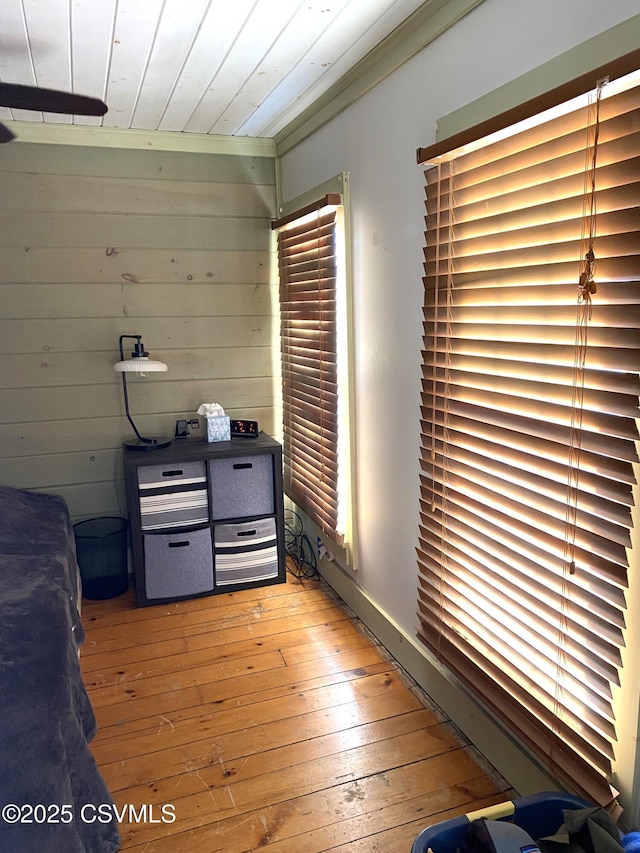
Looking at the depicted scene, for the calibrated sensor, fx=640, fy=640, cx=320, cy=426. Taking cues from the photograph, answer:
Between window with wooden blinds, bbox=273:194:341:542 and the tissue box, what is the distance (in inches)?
14.4

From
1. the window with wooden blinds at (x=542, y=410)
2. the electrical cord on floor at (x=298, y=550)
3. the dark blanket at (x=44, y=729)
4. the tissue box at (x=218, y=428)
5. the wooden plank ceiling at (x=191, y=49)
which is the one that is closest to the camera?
the window with wooden blinds at (x=542, y=410)

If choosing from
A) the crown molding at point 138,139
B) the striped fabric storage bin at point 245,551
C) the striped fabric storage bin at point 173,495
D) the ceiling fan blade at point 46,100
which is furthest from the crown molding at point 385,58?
the striped fabric storage bin at point 245,551

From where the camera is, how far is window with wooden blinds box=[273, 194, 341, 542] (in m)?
2.89

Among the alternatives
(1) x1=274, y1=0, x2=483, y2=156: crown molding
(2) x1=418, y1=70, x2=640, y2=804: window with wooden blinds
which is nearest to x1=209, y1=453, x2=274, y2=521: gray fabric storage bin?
(2) x1=418, y1=70, x2=640, y2=804: window with wooden blinds

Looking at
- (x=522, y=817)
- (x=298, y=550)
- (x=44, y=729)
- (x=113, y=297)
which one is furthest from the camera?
(x=298, y=550)

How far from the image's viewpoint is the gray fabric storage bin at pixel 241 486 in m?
3.24

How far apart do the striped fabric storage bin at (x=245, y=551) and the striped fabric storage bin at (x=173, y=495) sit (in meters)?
0.15

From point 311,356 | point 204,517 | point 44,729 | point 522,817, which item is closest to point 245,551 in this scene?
point 204,517

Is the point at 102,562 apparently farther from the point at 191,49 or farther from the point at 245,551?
the point at 191,49

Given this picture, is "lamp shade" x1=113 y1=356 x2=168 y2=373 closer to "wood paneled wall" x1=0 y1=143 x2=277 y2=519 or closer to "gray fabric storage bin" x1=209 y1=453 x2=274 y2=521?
"wood paneled wall" x1=0 y1=143 x2=277 y2=519

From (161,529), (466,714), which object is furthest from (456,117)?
(161,529)

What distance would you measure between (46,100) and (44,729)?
1.67 metres

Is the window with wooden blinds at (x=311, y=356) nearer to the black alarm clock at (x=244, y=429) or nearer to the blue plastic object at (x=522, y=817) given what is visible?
the black alarm clock at (x=244, y=429)

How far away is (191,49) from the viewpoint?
2.26m
